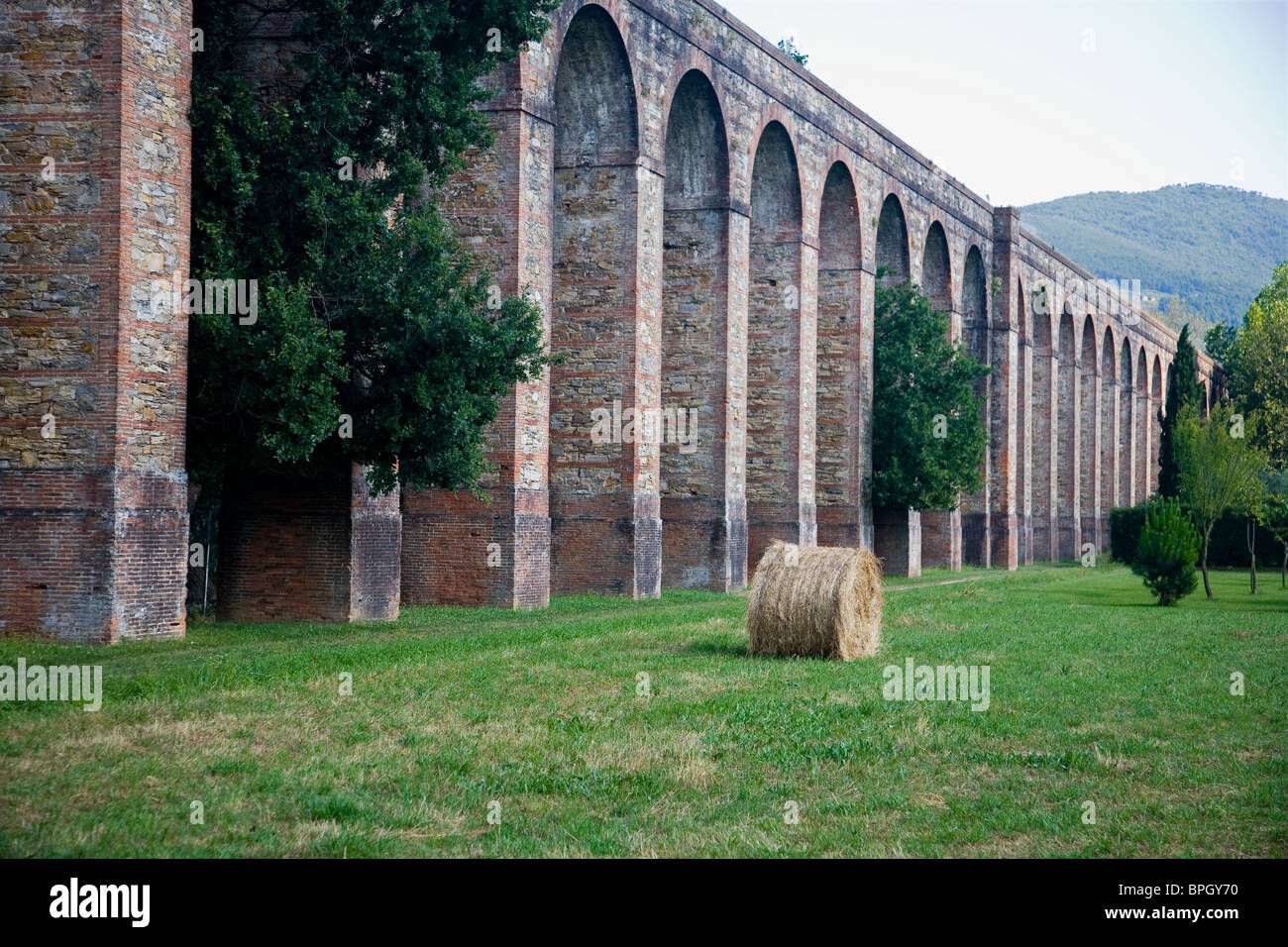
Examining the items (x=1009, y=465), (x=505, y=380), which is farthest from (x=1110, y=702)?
(x=1009, y=465)

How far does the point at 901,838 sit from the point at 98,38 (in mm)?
11978

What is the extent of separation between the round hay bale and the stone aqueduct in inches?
238

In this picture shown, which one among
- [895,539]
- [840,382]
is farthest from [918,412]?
[895,539]

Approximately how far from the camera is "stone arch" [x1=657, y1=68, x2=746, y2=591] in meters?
27.2

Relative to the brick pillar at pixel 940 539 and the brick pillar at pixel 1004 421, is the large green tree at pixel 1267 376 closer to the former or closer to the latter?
the brick pillar at pixel 1004 421

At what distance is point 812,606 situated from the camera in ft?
47.3

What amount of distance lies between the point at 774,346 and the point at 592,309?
26.8 ft

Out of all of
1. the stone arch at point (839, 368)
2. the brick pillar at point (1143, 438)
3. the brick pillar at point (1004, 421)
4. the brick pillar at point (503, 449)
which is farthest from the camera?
the brick pillar at point (1143, 438)

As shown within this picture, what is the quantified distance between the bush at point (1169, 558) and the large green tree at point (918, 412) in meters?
9.28

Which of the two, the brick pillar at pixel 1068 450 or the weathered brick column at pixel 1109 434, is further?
the weathered brick column at pixel 1109 434

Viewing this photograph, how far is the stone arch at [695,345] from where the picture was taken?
27.2 metres

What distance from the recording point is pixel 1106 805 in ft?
25.0

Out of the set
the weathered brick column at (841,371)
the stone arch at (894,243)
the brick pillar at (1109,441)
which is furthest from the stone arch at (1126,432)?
the weathered brick column at (841,371)

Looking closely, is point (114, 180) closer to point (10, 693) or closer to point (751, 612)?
point (10, 693)
